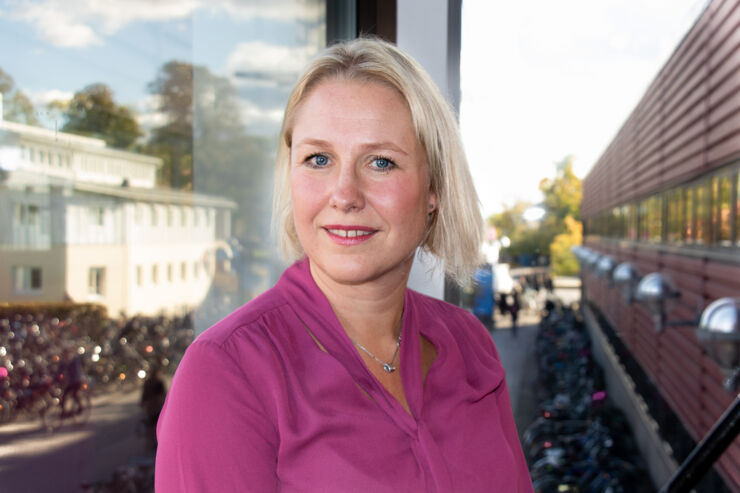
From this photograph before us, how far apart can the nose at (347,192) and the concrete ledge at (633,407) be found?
539 cm

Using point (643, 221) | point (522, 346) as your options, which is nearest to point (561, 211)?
point (522, 346)

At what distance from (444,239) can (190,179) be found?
3.42 ft

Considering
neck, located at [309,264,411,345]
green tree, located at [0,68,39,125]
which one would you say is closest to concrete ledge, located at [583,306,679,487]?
neck, located at [309,264,411,345]

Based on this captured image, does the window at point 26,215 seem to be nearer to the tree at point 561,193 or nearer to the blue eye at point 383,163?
the blue eye at point 383,163

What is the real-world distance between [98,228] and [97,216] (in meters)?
0.04

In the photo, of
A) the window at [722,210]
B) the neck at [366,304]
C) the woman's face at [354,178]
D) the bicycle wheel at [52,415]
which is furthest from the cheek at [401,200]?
the window at [722,210]

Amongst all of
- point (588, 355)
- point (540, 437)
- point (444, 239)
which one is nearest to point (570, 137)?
point (540, 437)

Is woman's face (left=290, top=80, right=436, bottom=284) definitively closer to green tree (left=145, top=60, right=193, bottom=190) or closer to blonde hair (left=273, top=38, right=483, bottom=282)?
blonde hair (left=273, top=38, right=483, bottom=282)

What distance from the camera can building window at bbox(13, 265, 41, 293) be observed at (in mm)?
1148

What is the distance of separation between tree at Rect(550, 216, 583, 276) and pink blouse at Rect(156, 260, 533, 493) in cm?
265

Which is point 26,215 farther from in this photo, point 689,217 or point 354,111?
point 689,217

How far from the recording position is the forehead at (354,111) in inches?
35.4

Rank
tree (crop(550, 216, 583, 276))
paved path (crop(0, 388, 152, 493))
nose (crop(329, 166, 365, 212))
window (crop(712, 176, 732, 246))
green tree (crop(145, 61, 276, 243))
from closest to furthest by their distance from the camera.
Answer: nose (crop(329, 166, 365, 212))
paved path (crop(0, 388, 152, 493))
green tree (crop(145, 61, 276, 243))
tree (crop(550, 216, 583, 276))
window (crop(712, 176, 732, 246))

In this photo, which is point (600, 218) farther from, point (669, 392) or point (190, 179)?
point (190, 179)
